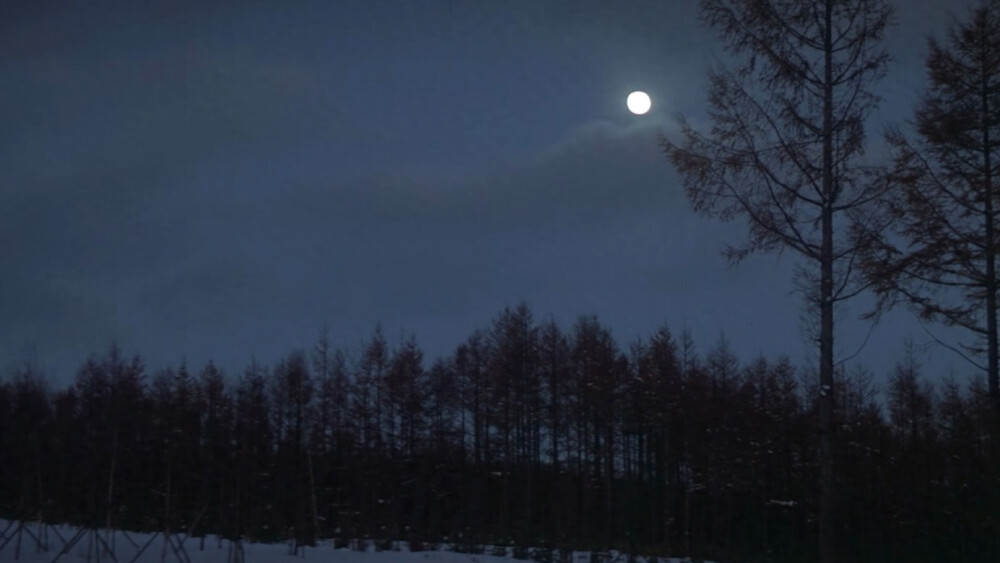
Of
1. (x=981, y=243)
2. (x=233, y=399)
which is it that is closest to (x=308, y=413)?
(x=233, y=399)

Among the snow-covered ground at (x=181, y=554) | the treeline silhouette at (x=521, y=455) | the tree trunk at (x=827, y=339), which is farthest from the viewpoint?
the treeline silhouette at (x=521, y=455)

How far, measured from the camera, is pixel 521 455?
4119 centimetres

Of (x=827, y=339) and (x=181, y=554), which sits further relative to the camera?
(x=181, y=554)

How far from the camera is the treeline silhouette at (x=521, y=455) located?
25594mm

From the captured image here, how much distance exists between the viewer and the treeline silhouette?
1008 inches

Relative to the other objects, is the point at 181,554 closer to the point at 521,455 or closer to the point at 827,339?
the point at 827,339

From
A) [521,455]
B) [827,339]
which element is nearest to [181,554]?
[827,339]

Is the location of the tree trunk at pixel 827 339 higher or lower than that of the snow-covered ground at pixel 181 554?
higher

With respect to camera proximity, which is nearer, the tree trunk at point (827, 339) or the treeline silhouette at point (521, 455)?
the tree trunk at point (827, 339)

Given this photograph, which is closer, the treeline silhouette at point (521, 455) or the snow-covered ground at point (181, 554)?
the snow-covered ground at point (181, 554)

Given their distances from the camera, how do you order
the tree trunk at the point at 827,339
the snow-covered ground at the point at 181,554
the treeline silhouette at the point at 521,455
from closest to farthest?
the tree trunk at the point at 827,339, the snow-covered ground at the point at 181,554, the treeline silhouette at the point at 521,455

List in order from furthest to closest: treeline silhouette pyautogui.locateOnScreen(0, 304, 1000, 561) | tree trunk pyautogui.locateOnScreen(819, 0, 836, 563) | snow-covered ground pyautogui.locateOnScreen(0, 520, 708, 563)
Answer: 1. treeline silhouette pyautogui.locateOnScreen(0, 304, 1000, 561)
2. snow-covered ground pyautogui.locateOnScreen(0, 520, 708, 563)
3. tree trunk pyautogui.locateOnScreen(819, 0, 836, 563)

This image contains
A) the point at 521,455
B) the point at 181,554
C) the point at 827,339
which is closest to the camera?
the point at 827,339

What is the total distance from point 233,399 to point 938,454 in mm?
26474
